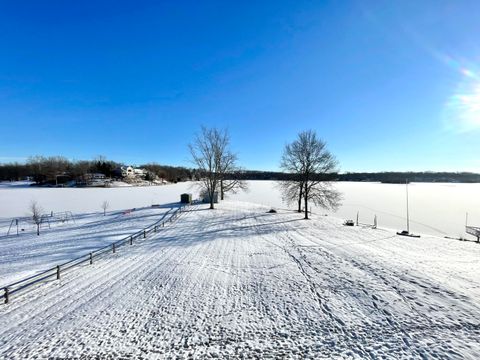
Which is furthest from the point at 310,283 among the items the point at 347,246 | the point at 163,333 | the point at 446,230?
the point at 446,230

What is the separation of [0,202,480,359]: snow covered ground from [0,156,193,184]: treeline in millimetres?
107600

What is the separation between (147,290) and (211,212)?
72.1 ft

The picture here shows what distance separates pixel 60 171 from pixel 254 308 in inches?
5266

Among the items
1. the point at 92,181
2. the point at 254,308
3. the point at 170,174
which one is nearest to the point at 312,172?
the point at 254,308

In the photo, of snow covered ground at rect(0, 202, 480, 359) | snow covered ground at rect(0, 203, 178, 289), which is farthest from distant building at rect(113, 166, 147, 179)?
snow covered ground at rect(0, 202, 480, 359)

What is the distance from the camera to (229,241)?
17.1 meters

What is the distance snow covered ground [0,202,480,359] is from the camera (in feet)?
19.5

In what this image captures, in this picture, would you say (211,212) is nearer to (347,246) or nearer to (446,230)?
(347,246)

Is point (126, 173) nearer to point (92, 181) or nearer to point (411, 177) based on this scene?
point (92, 181)

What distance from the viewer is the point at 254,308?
7789 mm

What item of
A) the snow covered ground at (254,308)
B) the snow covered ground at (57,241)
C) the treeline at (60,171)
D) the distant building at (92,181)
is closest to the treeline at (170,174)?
the treeline at (60,171)

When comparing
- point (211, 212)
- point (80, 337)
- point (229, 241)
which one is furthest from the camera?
point (211, 212)

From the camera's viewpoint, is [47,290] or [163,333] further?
[47,290]

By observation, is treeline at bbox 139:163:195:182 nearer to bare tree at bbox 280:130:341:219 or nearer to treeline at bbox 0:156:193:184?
treeline at bbox 0:156:193:184
